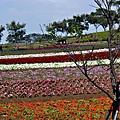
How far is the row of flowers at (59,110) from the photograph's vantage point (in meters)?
6.88

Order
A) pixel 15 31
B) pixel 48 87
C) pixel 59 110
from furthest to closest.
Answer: pixel 15 31 < pixel 48 87 < pixel 59 110

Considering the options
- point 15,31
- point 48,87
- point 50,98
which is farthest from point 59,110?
point 15,31

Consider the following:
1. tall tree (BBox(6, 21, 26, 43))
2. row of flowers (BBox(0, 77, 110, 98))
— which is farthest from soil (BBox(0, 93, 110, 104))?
tall tree (BBox(6, 21, 26, 43))

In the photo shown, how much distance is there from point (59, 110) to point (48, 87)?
11.0ft

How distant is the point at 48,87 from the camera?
10789 mm

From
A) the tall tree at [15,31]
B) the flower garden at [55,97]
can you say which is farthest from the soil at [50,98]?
the tall tree at [15,31]

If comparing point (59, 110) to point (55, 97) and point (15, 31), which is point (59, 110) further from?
point (15, 31)

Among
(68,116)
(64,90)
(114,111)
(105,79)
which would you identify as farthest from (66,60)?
(114,111)

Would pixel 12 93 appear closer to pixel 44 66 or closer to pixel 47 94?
pixel 47 94

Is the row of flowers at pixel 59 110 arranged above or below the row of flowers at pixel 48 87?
below

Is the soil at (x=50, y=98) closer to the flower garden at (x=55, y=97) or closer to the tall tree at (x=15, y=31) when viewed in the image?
the flower garden at (x=55, y=97)

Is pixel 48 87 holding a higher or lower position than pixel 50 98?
higher

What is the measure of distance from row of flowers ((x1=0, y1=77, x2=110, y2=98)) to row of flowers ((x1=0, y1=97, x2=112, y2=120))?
1.57 metres

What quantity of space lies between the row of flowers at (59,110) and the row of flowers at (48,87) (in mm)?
1567
